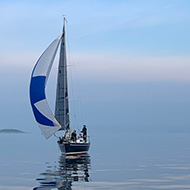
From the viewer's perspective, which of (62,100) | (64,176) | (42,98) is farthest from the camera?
(62,100)

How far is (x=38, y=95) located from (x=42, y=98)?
0.45m

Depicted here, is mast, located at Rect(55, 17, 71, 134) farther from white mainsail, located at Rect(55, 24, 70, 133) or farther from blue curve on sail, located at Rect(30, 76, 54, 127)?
blue curve on sail, located at Rect(30, 76, 54, 127)

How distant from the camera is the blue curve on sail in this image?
41844mm

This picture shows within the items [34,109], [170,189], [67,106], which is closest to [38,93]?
[34,109]

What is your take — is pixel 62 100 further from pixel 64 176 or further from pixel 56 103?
pixel 64 176

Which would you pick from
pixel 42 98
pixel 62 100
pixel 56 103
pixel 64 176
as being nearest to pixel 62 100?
pixel 62 100

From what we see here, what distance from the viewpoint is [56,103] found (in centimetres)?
4716

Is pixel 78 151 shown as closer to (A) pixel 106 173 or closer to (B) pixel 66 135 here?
(B) pixel 66 135

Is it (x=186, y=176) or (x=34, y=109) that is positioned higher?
(x=34, y=109)

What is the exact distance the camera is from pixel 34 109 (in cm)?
4191

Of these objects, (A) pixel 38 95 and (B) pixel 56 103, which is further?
(B) pixel 56 103

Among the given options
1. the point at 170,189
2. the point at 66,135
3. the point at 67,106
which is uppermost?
the point at 67,106

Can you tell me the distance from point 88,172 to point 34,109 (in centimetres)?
1212

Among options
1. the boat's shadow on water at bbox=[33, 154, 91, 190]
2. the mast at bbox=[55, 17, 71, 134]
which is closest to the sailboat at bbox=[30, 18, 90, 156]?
the mast at bbox=[55, 17, 71, 134]
